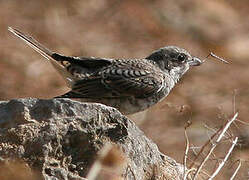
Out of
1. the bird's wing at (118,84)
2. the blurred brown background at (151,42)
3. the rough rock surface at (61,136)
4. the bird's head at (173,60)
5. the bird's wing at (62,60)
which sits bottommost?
the rough rock surface at (61,136)

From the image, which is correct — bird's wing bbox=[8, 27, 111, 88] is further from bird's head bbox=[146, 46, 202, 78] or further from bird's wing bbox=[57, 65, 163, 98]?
bird's head bbox=[146, 46, 202, 78]

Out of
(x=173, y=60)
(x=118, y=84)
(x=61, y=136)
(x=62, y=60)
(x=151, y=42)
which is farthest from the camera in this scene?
(x=151, y=42)

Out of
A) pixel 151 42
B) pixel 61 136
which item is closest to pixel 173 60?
pixel 61 136

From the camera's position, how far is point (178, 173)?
631cm

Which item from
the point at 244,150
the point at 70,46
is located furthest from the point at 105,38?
the point at 244,150

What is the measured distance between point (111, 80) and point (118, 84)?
10 centimetres

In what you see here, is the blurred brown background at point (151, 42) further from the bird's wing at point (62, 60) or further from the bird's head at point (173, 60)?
the bird's wing at point (62, 60)

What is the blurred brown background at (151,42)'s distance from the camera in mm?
12234

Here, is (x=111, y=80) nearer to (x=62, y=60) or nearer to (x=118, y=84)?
(x=118, y=84)

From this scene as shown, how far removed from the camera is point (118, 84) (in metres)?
7.94

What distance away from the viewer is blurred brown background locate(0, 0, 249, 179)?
12.2m

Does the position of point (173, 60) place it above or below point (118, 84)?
above

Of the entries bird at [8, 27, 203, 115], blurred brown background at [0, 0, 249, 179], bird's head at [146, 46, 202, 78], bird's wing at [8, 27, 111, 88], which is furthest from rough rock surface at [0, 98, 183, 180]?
blurred brown background at [0, 0, 249, 179]

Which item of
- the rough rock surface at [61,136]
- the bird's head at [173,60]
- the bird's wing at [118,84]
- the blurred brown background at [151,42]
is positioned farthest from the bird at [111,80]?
the blurred brown background at [151,42]
